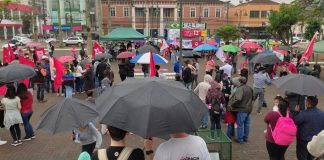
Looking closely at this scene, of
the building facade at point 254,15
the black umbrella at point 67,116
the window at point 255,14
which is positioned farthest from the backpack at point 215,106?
the window at point 255,14

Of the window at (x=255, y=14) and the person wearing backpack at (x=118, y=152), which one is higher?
the window at (x=255, y=14)

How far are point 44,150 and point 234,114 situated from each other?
14.8ft

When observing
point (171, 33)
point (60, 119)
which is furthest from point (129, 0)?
point (60, 119)

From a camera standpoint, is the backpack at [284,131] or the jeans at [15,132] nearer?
the backpack at [284,131]

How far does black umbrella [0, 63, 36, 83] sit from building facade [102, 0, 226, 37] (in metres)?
57.5

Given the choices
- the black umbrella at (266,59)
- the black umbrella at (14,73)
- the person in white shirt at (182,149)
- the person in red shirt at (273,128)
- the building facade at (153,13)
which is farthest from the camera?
the building facade at (153,13)

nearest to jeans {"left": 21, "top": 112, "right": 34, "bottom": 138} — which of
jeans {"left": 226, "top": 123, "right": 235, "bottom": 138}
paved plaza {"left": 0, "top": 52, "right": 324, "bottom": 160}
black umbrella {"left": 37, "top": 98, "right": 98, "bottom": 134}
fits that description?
paved plaza {"left": 0, "top": 52, "right": 324, "bottom": 160}

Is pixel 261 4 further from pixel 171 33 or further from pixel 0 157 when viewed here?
pixel 0 157

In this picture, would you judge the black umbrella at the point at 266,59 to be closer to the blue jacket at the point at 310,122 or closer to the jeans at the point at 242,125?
the jeans at the point at 242,125

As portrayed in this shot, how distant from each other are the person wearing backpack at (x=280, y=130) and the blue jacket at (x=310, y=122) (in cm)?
19

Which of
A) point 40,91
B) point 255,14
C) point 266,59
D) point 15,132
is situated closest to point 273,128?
point 15,132

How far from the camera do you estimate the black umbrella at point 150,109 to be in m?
3.47

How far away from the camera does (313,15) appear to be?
22.1 meters

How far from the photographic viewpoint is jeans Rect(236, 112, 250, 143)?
8156mm
